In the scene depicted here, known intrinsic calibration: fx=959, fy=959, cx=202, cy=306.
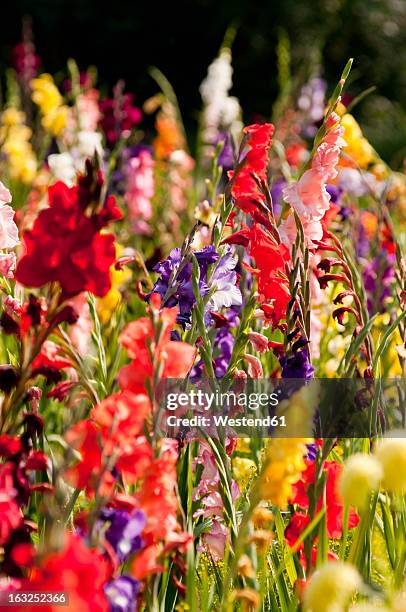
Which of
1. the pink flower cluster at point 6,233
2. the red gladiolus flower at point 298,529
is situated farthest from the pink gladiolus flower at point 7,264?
the red gladiolus flower at point 298,529

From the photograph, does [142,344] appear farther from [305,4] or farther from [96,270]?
[305,4]

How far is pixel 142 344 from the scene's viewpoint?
41.1 inches

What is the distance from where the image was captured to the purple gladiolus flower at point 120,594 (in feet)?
3.01

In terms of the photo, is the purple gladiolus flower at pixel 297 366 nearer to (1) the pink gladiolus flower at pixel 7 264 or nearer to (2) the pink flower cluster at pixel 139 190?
(1) the pink gladiolus flower at pixel 7 264

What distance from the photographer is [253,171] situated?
1465mm

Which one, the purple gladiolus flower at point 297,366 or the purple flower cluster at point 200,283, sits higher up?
the purple flower cluster at point 200,283

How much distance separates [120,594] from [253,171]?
74cm

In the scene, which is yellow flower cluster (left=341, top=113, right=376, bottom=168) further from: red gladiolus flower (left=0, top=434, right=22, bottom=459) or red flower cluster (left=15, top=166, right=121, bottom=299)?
red gladiolus flower (left=0, top=434, right=22, bottom=459)

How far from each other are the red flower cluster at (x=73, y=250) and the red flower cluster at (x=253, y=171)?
43 cm

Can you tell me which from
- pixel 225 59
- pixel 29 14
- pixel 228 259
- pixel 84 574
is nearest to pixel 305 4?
pixel 29 14

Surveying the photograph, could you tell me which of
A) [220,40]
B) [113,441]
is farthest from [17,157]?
[220,40]

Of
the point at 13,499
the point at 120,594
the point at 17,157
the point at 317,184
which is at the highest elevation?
the point at 17,157

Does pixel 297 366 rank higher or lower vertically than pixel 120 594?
higher

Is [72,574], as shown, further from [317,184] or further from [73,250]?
[317,184]
